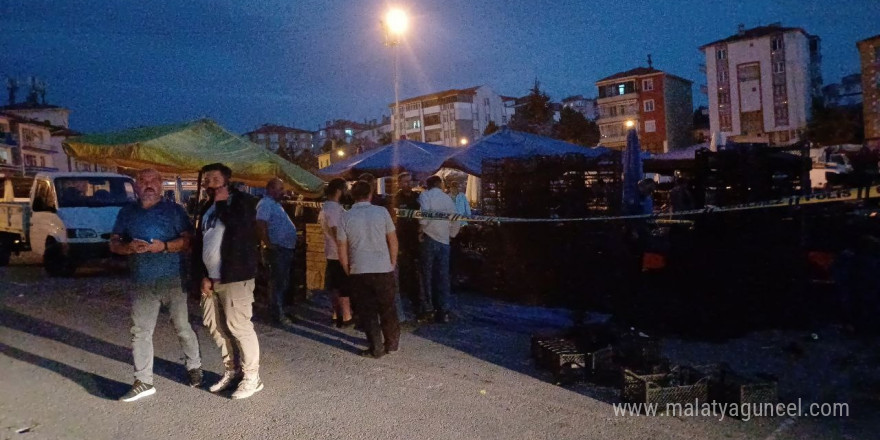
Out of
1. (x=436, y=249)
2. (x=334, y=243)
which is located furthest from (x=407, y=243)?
(x=334, y=243)

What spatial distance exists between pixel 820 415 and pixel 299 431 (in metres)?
3.79

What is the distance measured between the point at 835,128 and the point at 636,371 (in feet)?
167

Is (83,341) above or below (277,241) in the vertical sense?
below

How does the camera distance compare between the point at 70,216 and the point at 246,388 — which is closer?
the point at 246,388

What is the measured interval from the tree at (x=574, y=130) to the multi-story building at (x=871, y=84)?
19103 mm

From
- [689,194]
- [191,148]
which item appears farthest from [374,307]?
[689,194]

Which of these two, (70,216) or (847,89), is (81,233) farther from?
(847,89)

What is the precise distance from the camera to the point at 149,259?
5.32 meters

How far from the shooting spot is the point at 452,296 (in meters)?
10.2

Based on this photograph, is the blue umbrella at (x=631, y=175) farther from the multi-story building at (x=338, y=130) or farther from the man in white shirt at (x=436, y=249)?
the multi-story building at (x=338, y=130)

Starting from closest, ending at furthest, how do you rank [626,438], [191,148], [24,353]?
[626,438], [24,353], [191,148]

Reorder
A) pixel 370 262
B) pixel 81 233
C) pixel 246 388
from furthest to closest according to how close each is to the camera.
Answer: pixel 81 233
pixel 370 262
pixel 246 388

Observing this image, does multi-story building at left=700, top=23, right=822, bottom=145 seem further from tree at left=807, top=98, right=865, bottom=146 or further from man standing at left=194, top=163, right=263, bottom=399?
man standing at left=194, top=163, right=263, bottom=399

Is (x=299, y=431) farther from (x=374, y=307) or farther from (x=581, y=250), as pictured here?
(x=581, y=250)
